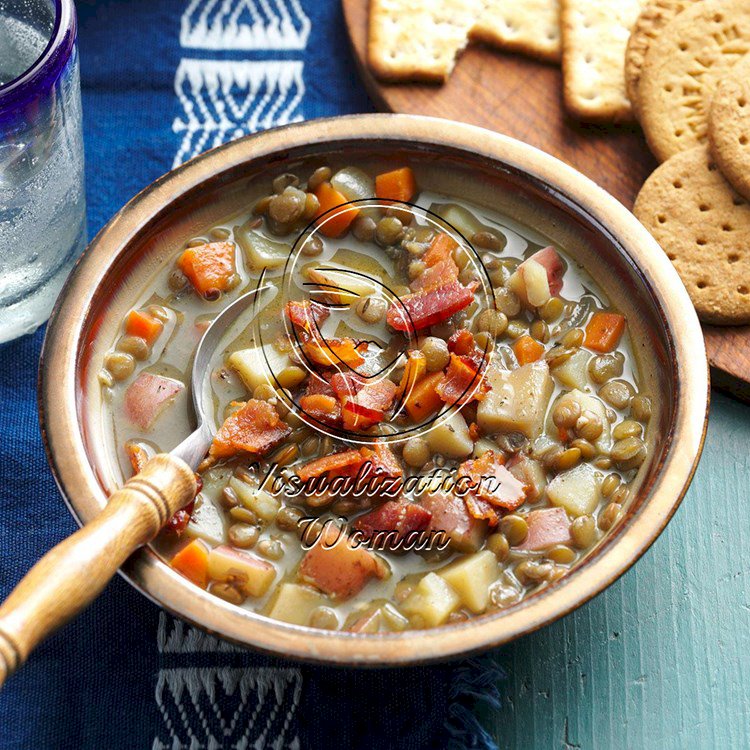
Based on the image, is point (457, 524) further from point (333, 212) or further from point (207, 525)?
point (333, 212)

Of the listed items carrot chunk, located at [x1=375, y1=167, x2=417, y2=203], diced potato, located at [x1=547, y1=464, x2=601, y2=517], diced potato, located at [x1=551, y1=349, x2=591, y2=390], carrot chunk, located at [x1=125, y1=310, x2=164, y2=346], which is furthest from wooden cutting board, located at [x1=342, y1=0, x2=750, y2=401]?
carrot chunk, located at [x1=125, y1=310, x2=164, y2=346]

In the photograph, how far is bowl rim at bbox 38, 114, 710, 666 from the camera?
2320mm

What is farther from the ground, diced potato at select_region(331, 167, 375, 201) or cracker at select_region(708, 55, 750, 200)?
cracker at select_region(708, 55, 750, 200)

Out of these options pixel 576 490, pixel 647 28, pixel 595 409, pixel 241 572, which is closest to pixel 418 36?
pixel 647 28

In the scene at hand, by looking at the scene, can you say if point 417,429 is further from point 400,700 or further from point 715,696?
point 715,696

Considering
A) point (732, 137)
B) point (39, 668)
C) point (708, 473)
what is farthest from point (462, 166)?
point (39, 668)

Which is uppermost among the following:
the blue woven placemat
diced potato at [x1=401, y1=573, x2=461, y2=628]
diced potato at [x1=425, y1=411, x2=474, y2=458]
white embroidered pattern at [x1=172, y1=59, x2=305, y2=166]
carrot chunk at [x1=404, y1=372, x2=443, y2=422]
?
white embroidered pattern at [x1=172, y1=59, x2=305, y2=166]

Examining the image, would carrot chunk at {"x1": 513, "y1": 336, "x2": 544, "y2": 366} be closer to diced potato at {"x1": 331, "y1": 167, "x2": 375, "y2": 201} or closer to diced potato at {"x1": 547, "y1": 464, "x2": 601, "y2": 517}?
diced potato at {"x1": 547, "y1": 464, "x2": 601, "y2": 517}

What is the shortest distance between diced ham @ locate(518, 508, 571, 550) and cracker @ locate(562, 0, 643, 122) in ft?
5.62

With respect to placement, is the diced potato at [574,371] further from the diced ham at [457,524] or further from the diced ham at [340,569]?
the diced ham at [340,569]

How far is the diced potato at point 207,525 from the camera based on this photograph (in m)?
2.69

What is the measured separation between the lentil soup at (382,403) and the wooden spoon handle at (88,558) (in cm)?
24

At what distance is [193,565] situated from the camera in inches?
103

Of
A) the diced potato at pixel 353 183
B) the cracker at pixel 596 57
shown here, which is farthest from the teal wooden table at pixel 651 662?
the cracker at pixel 596 57
